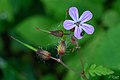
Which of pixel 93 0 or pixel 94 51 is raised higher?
pixel 93 0

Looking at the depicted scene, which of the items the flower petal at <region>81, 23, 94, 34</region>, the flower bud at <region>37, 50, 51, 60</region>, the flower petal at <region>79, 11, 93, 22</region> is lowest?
the flower bud at <region>37, 50, 51, 60</region>

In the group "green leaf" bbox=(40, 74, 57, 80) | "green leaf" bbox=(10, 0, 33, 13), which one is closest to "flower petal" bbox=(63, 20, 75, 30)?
"green leaf" bbox=(40, 74, 57, 80)

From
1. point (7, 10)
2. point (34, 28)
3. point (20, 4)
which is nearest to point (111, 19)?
point (34, 28)

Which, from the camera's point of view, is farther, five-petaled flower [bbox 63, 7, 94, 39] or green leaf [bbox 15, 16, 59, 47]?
green leaf [bbox 15, 16, 59, 47]

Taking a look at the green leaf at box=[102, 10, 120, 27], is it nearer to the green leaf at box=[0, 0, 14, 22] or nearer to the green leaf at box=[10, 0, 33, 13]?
the green leaf at box=[10, 0, 33, 13]

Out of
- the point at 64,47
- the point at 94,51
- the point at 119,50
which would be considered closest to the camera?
the point at 64,47

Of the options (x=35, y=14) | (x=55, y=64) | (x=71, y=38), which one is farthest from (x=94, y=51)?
(x=71, y=38)

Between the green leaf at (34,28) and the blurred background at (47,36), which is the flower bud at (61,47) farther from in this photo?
the green leaf at (34,28)

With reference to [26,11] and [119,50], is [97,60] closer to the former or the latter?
[119,50]

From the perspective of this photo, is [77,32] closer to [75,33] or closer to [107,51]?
[75,33]
